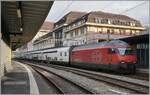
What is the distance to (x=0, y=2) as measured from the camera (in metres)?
16.3

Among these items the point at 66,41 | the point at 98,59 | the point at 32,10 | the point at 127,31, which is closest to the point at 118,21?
the point at 127,31

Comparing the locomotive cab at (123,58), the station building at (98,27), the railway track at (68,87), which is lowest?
the railway track at (68,87)

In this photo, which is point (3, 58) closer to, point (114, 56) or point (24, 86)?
point (24, 86)

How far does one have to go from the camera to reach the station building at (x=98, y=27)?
90.5 metres

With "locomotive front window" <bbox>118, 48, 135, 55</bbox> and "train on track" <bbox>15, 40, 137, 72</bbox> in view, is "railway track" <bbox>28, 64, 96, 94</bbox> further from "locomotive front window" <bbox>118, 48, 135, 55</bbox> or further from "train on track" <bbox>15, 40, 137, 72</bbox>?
"locomotive front window" <bbox>118, 48, 135, 55</bbox>

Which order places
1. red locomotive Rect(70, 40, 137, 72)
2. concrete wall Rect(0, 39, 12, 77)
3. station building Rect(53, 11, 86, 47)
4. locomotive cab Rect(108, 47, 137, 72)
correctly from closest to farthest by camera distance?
concrete wall Rect(0, 39, 12, 77) → locomotive cab Rect(108, 47, 137, 72) → red locomotive Rect(70, 40, 137, 72) → station building Rect(53, 11, 86, 47)

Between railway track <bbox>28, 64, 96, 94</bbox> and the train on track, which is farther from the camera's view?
the train on track

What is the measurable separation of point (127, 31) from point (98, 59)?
70395 millimetres

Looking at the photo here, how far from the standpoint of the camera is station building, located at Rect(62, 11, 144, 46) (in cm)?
9054

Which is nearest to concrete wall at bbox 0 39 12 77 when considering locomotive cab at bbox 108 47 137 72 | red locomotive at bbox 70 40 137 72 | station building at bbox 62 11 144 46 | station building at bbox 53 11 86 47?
red locomotive at bbox 70 40 137 72

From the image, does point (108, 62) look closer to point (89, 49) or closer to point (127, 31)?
point (89, 49)

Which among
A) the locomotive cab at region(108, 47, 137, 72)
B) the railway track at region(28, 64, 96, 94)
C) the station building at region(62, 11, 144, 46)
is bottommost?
the railway track at region(28, 64, 96, 94)

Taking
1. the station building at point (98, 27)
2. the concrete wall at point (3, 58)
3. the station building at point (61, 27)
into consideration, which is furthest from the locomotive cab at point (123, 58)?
the station building at point (61, 27)

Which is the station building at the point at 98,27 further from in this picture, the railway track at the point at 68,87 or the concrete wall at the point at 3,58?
the railway track at the point at 68,87
